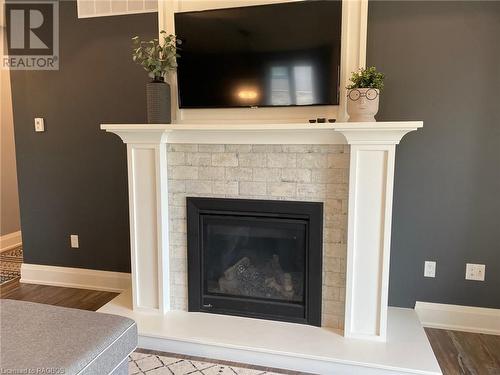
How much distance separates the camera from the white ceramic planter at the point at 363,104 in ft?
7.21

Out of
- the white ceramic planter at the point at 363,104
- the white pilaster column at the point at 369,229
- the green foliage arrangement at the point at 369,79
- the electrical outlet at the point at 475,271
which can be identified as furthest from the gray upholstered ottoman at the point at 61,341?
the electrical outlet at the point at 475,271

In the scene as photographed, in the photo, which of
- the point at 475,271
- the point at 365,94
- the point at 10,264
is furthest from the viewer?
the point at 10,264

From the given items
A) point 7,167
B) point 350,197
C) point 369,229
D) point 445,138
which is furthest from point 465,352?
point 7,167

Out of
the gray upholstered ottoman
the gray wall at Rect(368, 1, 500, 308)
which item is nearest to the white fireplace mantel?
the gray wall at Rect(368, 1, 500, 308)

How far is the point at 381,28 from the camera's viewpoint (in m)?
2.54

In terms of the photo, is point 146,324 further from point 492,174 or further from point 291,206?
point 492,174

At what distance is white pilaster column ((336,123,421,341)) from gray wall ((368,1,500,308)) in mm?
508

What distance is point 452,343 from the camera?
98.7 inches

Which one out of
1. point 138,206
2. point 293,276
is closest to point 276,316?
point 293,276

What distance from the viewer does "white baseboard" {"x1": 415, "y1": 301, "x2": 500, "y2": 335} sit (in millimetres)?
2625

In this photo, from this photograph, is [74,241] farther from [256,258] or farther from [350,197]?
[350,197]

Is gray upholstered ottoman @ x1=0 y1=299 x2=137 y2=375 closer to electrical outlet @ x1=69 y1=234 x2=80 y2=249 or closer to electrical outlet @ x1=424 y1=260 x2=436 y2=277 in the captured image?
electrical outlet @ x1=69 y1=234 x2=80 y2=249

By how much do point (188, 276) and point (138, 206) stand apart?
1.86ft

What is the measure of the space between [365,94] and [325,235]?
85cm
